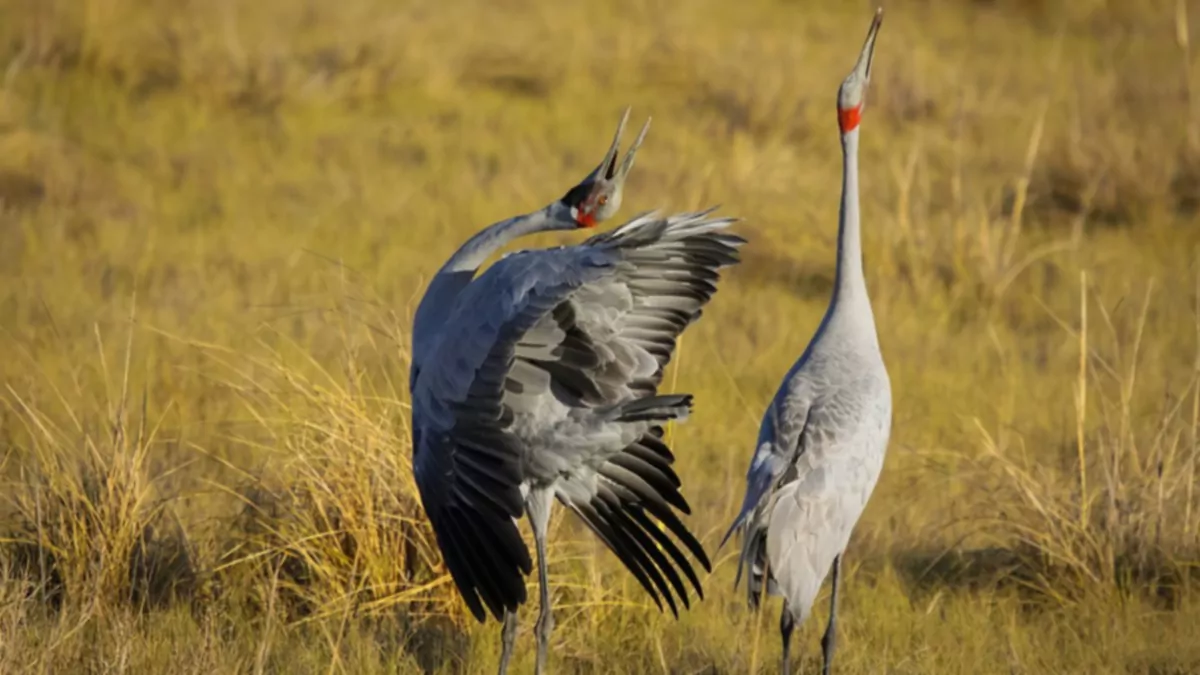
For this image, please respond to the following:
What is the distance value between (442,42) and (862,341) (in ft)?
24.0

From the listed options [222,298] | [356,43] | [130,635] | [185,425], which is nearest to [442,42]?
[356,43]

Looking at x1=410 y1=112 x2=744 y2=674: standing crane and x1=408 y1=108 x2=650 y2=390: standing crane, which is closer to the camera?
x1=410 y1=112 x2=744 y2=674: standing crane

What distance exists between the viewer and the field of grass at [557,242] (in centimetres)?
541

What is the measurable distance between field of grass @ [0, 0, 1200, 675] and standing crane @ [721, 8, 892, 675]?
0.25 meters

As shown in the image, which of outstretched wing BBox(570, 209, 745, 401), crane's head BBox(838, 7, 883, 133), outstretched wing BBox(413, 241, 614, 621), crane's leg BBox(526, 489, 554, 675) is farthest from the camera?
crane's head BBox(838, 7, 883, 133)

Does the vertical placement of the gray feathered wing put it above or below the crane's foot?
above

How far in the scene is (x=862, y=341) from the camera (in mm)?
5164

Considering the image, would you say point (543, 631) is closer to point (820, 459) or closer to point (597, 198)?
point (820, 459)

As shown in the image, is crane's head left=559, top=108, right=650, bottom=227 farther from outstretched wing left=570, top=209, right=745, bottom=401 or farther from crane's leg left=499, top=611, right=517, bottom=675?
crane's leg left=499, top=611, right=517, bottom=675

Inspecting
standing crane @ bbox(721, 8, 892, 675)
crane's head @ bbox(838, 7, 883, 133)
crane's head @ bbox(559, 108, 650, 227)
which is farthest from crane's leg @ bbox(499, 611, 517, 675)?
crane's head @ bbox(838, 7, 883, 133)

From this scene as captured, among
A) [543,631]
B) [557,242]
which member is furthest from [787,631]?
[557,242]

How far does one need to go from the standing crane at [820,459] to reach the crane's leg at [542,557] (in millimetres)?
499

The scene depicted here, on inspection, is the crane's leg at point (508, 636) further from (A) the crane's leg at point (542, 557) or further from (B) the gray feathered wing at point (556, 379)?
(B) the gray feathered wing at point (556, 379)

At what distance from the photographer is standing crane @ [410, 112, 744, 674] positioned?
4.46 meters
